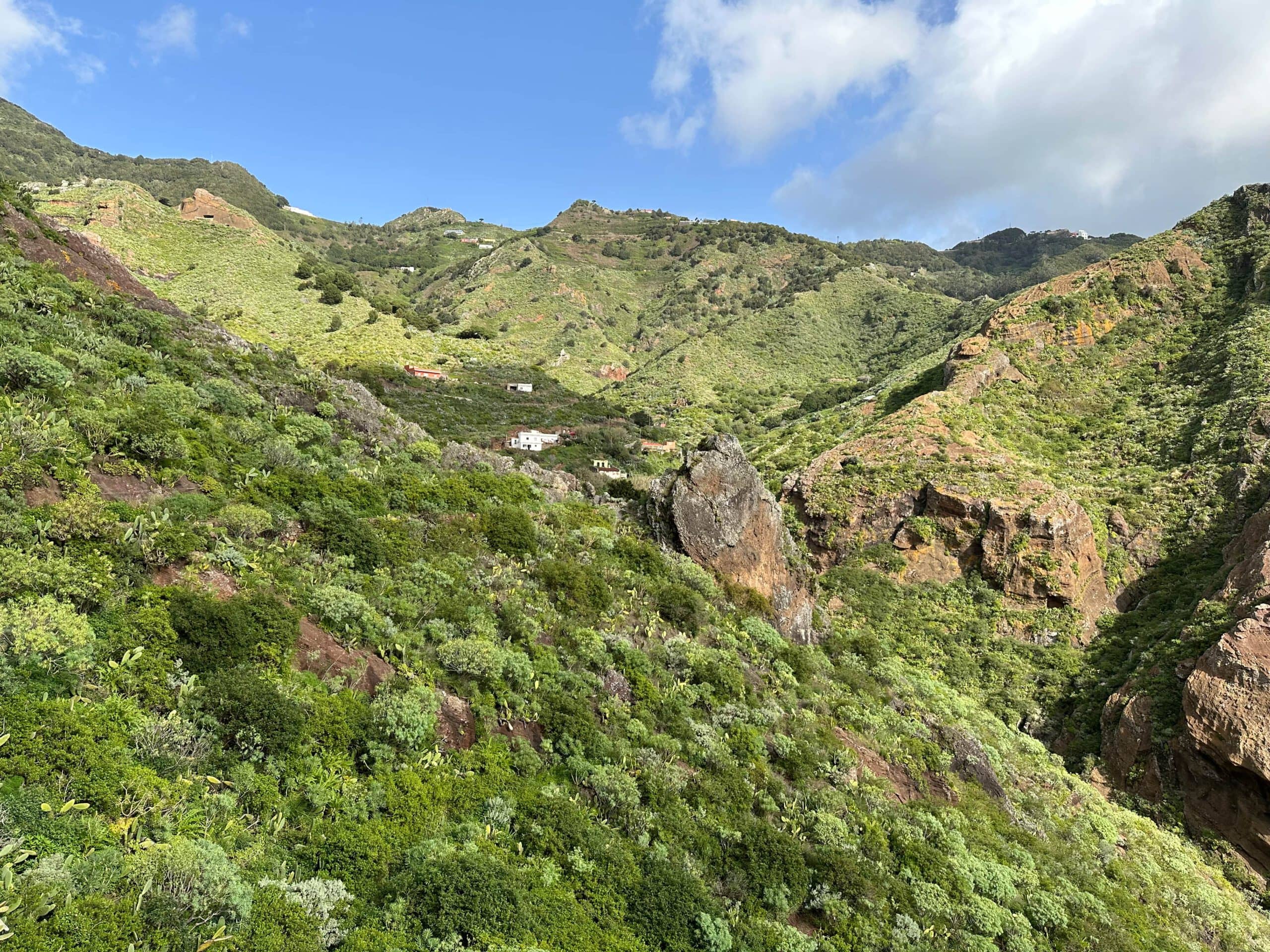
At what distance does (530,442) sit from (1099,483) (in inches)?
1320

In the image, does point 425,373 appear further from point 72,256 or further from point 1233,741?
point 1233,741

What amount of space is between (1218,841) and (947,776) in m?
8.54

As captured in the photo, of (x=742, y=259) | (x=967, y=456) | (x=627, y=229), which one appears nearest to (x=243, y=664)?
(x=967, y=456)

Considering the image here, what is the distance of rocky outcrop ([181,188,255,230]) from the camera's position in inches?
2913

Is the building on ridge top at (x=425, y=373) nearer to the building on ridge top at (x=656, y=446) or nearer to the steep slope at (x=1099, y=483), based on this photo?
the building on ridge top at (x=656, y=446)

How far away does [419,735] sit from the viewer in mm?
8789

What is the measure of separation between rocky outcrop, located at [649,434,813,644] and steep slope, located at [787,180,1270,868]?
979 centimetres

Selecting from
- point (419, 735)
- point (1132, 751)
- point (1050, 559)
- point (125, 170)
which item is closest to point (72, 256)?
point (419, 735)

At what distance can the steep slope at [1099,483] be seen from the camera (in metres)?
20.7

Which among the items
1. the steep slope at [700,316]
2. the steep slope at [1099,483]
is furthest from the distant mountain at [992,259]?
the steep slope at [1099,483]

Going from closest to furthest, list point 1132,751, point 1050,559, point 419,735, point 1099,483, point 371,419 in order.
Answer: point 419,735 < point 1132,751 < point 371,419 < point 1050,559 < point 1099,483

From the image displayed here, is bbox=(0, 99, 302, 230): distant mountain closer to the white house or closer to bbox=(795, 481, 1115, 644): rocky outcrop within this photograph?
the white house

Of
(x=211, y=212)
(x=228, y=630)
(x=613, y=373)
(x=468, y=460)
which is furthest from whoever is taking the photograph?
(x=613, y=373)

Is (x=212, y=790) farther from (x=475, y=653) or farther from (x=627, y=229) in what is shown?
(x=627, y=229)
